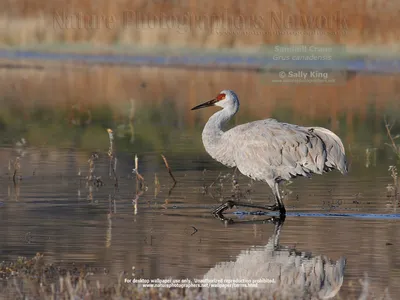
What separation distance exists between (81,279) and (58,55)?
111 ft

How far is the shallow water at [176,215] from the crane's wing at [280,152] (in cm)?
48

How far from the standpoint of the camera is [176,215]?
43.4 feet

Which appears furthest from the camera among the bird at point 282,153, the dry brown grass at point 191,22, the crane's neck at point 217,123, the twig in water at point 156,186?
the dry brown grass at point 191,22

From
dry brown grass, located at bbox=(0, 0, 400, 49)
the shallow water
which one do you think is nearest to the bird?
the shallow water

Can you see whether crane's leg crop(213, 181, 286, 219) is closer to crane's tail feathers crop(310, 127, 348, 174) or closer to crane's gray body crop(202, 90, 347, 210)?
crane's gray body crop(202, 90, 347, 210)

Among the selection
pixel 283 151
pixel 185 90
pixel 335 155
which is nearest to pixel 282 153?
pixel 283 151

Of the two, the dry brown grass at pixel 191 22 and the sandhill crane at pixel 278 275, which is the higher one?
the dry brown grass at pixel 191 22

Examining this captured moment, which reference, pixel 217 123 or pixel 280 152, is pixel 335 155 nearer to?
pixel 280 152

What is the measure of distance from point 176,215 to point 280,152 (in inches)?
52.7

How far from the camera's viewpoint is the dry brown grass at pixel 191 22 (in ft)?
132

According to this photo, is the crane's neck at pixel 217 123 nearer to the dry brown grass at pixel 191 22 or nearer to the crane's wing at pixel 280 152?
the crane's wing at pixel 280 152

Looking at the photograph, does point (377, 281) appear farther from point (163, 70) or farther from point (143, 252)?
point (163, 70)

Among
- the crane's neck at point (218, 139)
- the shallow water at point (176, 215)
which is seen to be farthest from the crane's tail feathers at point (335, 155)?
the crane's neck at point (218, 139)

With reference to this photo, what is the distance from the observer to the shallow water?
35.2 feet
